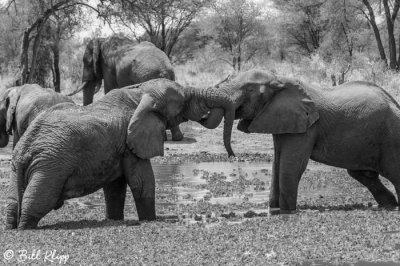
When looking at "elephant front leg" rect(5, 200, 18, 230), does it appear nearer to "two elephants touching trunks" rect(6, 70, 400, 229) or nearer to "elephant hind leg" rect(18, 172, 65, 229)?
"two elephants touching trunks" rect(6, 70, 400, 229)

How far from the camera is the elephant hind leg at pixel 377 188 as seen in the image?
12.9m

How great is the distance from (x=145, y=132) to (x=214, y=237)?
1.94 meters

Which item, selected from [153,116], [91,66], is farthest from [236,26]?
[153,116]

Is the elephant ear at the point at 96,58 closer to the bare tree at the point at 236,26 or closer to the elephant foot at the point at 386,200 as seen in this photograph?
the elephant foot at the point at 386,200

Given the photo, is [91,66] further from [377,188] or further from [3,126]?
[377,188]

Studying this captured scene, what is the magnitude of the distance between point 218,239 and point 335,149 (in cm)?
361

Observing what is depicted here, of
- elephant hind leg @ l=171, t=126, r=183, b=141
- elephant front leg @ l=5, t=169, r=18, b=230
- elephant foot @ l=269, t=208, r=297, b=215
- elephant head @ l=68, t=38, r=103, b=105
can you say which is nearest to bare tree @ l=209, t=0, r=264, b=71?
elephant head @ l=68, t=38, r=103, b=105

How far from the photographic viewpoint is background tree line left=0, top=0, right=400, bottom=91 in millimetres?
41844

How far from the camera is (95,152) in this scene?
34.6 ft

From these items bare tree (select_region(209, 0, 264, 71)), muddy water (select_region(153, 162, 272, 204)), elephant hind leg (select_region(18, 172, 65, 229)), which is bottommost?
muddy water (select_region(153, 162, 272, 204))

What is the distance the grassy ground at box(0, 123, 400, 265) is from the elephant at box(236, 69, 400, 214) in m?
0.64

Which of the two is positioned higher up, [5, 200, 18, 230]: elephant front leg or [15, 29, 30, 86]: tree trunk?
[15, 29, 30, 86]: tree trunk

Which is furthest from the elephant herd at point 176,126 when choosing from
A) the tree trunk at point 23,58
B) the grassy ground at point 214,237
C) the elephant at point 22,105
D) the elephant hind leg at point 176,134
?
the tree trunk at point 23,58

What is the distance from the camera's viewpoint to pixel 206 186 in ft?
50.0
